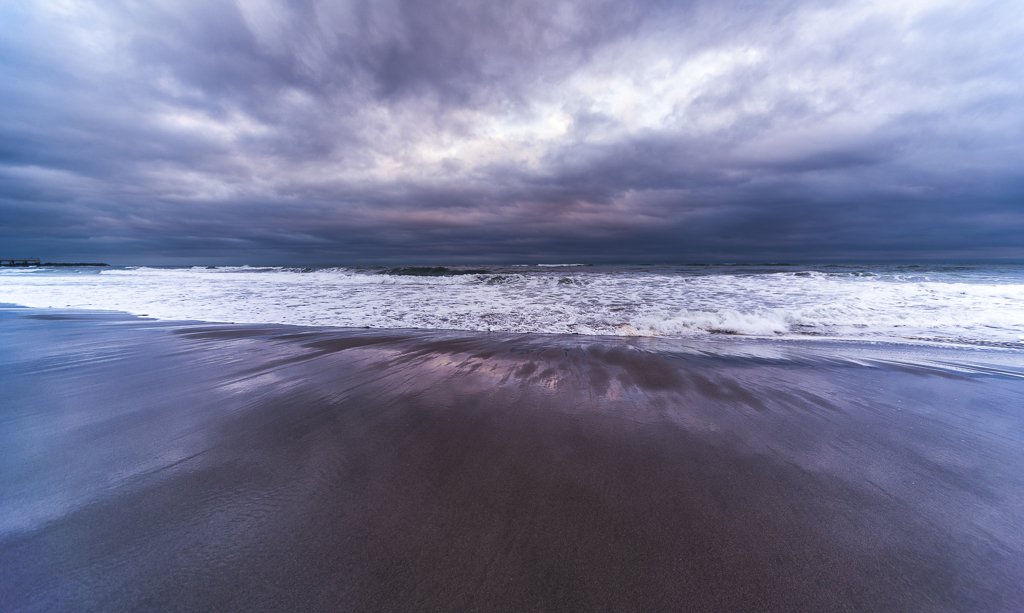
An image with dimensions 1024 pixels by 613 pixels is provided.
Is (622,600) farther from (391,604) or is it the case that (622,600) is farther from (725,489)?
(725,489)

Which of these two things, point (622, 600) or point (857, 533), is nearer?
point (622, 600)

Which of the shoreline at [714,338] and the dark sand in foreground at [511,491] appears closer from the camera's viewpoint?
the dark sand in foreground at [511,491]

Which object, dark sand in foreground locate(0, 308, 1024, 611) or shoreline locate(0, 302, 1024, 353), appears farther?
shoreline locate(0, 302, 1024, 353)

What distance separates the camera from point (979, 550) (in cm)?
162

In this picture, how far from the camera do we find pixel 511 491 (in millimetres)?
2035

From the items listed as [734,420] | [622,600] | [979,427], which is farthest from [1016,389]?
[622,600]

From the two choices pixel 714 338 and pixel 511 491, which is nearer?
pixel 511 491

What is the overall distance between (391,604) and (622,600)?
2.85 ft

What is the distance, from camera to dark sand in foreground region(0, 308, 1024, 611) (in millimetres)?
1415

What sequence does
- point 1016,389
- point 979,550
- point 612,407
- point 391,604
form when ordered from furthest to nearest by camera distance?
point 1016,389 → point 612,407 → point 979,550 → point 391,604

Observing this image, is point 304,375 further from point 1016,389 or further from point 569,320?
point 1016,389

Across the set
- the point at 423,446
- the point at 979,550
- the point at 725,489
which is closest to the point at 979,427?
the point at 979,550

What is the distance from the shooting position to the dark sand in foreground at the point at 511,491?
1.42m

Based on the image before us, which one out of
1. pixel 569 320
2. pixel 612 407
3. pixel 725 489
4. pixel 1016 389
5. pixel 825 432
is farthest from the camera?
pixel 569 320
